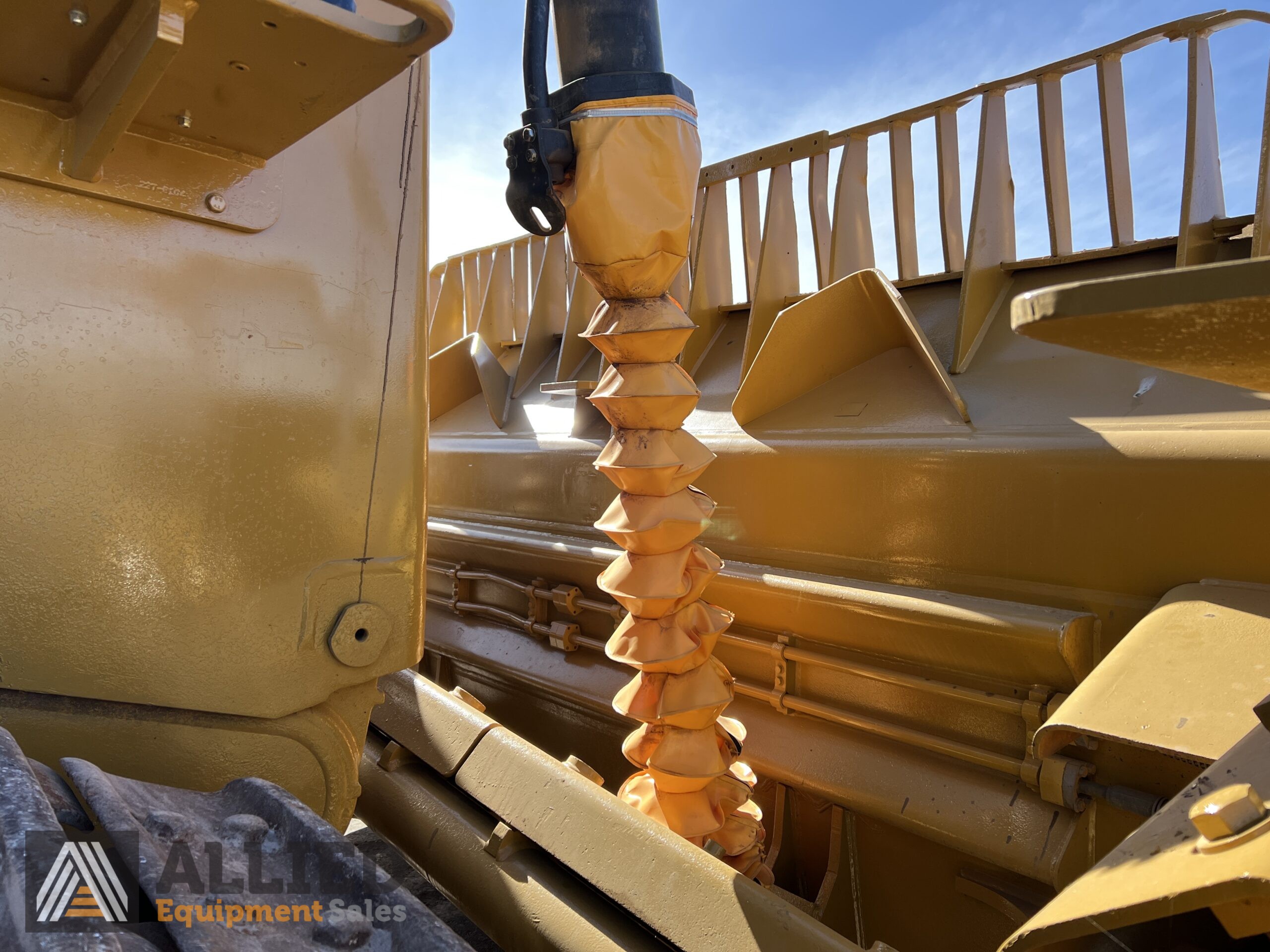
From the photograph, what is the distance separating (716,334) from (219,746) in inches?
111

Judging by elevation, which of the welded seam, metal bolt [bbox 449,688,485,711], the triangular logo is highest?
the welded seam

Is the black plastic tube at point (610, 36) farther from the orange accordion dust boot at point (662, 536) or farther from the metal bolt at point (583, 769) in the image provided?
the metal bolt at point (583, 769)

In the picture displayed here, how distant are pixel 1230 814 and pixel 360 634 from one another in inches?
44.4

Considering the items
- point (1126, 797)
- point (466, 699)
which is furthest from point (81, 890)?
point (1126, 797)

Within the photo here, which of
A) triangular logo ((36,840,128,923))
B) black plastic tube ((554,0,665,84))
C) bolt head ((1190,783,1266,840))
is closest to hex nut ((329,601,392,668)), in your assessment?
triangular logo ((36,840,128,923))

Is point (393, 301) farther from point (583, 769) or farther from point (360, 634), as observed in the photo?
point (583, 769)

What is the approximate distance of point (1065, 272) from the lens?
9.04ft

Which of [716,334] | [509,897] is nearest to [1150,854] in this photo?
[509,897]

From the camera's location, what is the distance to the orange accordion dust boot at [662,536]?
6.81 ft

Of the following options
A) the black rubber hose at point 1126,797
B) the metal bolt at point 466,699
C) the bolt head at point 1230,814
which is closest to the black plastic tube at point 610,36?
the metal bolt at point 466,699

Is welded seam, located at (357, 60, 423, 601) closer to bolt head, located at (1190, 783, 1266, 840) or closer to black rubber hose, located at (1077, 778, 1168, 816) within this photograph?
bolt head, located at (1190, 783, 1266, 840)

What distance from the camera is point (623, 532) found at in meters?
2.20

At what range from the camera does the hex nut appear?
4.33 feet

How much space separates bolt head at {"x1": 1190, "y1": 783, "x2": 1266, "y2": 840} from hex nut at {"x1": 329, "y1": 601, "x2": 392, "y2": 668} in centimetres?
109
